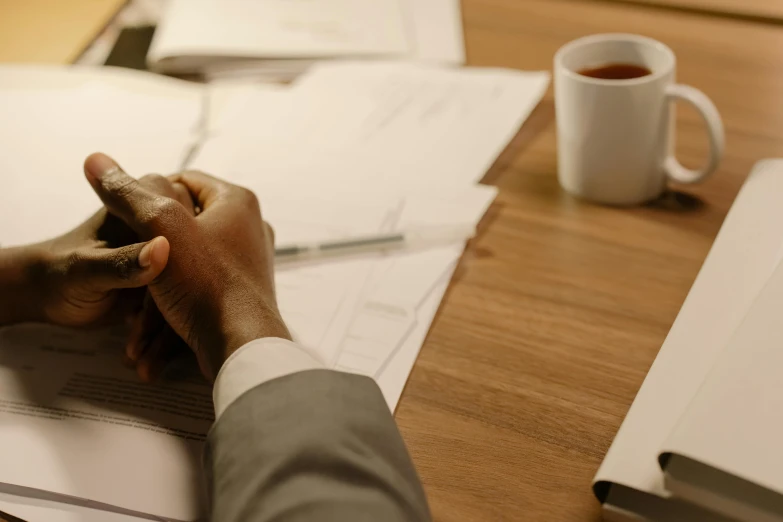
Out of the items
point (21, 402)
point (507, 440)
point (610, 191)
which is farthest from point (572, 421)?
point (21, 402)

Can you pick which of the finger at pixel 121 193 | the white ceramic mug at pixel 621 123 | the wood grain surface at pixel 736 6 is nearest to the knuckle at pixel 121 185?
the finger at pixel 121 193

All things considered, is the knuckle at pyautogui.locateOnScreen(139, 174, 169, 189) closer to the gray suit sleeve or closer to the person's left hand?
the person's left hand

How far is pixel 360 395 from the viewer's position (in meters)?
0.45

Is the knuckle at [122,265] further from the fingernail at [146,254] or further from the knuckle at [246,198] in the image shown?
the knuckle at [246,198]

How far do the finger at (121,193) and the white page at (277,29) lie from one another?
0.44m

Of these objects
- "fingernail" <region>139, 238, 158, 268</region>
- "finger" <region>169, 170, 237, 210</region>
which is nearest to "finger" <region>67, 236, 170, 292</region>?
"fingernail" <region>139, 238, 158, 268</region>

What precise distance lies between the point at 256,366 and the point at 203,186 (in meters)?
0.21

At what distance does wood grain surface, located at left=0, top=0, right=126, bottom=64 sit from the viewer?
1051mm

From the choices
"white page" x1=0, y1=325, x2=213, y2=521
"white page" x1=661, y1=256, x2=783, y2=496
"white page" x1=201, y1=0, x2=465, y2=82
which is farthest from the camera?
"white page" x1=201, y1=0, x2=465, y2=82

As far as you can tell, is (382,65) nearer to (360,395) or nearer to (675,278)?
(675,278)

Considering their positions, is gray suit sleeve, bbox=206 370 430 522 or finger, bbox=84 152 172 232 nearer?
gray suit sleeve, bbox=206 370 430 522

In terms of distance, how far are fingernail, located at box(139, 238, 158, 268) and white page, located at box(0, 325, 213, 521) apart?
107mm

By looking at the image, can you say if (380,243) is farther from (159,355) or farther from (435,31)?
(435,31)

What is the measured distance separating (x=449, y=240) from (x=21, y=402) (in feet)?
1.20
